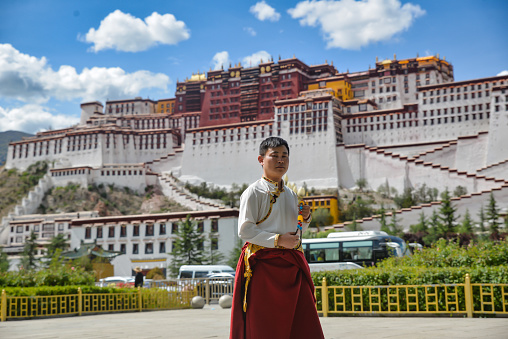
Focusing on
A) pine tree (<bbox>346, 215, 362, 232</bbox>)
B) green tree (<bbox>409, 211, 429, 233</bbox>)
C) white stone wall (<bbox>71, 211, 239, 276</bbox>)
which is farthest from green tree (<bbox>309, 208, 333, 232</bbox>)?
white stone wall (<bbox>71, 211, 239, 276</bbox>)

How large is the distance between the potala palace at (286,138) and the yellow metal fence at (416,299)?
30434mm

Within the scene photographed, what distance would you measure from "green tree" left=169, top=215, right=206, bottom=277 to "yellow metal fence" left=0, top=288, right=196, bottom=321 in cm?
2237

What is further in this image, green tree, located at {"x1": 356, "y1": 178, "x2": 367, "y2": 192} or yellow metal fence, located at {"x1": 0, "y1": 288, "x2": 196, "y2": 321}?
green tree, located at {"x1": 356, "y1": 178, "x2": 367, "y2": 192}

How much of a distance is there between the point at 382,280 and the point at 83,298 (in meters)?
7.93

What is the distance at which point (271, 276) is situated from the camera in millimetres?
4363

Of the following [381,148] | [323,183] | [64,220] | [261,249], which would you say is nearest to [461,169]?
[381,148]

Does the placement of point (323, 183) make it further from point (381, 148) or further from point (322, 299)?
point (322, 299)

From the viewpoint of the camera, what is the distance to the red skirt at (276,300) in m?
4.24

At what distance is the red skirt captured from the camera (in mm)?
4242

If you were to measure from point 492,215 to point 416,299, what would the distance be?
38.1 m

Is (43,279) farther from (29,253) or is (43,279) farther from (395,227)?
(29,253)

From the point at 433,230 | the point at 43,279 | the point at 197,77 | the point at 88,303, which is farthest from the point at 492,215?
the point at 197,77

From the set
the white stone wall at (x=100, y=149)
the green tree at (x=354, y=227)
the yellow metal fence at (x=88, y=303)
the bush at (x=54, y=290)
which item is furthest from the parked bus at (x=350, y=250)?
the white stone wall at (x=100, y=149)

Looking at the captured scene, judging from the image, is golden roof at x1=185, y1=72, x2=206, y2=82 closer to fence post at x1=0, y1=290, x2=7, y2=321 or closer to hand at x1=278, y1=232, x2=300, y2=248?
fence post at x1=0, y1=290, x2=7, y2=321
